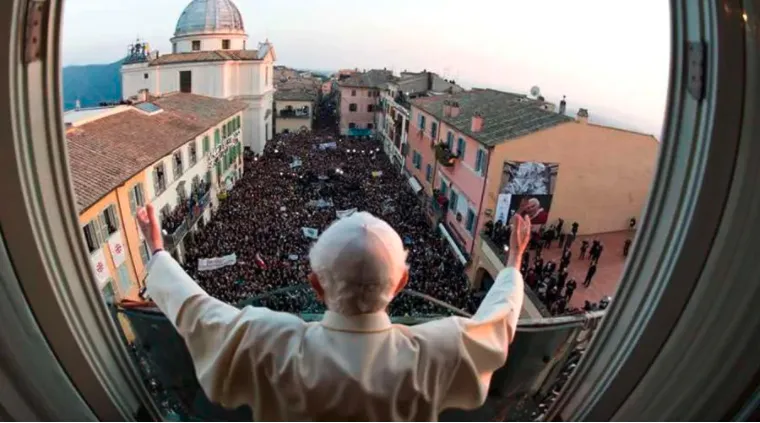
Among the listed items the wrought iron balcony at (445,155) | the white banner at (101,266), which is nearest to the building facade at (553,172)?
the wrought iron balcony at (445,155)

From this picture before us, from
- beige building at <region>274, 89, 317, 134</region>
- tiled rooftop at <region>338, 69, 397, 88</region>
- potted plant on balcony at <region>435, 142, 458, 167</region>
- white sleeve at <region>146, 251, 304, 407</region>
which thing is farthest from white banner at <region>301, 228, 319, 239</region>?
beige building at <region>274, 89, 317, 134</region>

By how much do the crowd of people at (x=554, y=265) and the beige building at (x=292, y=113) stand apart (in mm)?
30608

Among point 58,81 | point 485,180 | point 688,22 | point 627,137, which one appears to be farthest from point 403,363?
point 627,137

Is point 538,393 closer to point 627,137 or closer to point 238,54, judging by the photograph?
point 627,137

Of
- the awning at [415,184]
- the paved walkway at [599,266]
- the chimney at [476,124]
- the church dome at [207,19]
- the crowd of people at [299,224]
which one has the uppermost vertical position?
the church dome at [207,19]

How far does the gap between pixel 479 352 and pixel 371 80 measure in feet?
134

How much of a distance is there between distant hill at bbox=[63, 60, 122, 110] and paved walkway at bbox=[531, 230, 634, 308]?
25.8 m

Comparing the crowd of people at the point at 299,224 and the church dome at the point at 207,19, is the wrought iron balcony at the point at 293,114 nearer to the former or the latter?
the church dome at the point at 207,19

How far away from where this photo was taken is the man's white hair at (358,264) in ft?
3.53

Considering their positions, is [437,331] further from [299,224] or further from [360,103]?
[360,103]

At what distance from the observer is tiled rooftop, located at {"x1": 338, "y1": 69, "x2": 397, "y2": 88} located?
39.4 m

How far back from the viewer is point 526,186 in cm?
1373

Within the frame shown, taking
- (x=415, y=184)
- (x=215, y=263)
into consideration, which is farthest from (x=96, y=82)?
(x=215, y=263)

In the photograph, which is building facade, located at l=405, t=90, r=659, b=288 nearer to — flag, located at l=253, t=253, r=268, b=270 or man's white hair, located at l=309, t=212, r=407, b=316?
flag, located at l=253, t=253, r=268, b=270
